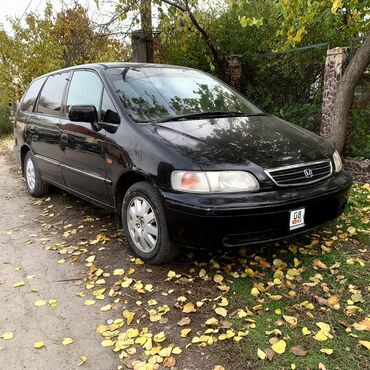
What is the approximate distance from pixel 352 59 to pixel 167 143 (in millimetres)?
3433

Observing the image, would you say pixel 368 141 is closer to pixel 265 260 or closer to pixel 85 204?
pixel 265 260

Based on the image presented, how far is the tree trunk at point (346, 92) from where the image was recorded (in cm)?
506

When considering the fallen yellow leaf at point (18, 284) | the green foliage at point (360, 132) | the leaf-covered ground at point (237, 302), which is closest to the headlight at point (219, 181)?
the leaf-covered ground at point (237, 302)

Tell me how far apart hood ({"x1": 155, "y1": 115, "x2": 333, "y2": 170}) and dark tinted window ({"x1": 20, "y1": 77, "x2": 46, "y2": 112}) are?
2825 mm

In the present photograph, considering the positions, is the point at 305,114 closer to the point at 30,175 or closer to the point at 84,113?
the point at 84,113

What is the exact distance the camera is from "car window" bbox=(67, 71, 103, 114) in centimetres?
388

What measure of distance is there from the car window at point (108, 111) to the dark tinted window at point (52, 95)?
1.08 meters

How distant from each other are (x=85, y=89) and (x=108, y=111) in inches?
26.0

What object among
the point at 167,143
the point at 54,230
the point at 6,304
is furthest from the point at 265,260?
the point at 54,230

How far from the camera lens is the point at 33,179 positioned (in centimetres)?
564

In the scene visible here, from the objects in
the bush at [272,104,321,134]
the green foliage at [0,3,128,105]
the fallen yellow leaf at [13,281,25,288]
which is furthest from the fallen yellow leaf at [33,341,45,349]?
the green foliage at [0,3,128,105]

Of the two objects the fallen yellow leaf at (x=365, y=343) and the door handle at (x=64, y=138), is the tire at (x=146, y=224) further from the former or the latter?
the fallen yellow leaf at (x=365, y=343)

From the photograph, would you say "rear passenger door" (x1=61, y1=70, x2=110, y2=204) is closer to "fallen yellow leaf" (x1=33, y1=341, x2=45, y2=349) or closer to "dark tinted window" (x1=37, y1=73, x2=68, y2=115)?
"dark tinted window" (x1=37, y1=73, x2=68, y2=115)

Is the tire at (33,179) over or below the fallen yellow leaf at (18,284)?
over
